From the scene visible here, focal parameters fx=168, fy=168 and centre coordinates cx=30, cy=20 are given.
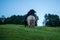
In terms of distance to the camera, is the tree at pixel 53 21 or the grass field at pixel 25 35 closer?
the grass field at pixel 25 35

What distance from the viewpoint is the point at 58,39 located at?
1131 cm

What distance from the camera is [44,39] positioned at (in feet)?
35.1

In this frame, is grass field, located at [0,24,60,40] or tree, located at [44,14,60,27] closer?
grass field, located at [0,24,60,40]

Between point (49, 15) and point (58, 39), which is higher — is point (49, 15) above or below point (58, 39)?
above

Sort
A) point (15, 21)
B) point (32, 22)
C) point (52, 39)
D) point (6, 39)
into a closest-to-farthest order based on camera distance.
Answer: point (6, 39) < point (52, 39) < point (32, 22) < point (15, 21)

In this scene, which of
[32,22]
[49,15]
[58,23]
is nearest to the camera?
[32,22]

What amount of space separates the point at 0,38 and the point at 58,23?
3218 cm

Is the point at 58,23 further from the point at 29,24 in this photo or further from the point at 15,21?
the point at 29,24

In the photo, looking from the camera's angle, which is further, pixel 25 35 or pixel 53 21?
pixel 53 21

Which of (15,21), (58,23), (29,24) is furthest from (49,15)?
(29,24)

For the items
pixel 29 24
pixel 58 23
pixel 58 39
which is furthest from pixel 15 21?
pixel 58 39

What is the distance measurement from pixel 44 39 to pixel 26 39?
1173mm

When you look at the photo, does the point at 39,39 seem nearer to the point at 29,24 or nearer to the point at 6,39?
the point at 6,39

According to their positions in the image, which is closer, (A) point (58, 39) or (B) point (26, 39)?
(B) point (26, 39)
